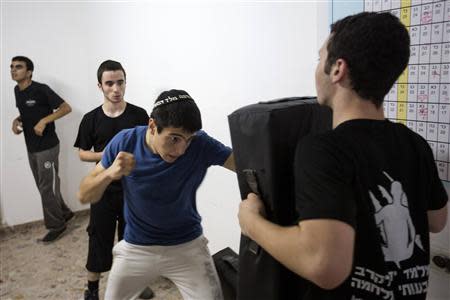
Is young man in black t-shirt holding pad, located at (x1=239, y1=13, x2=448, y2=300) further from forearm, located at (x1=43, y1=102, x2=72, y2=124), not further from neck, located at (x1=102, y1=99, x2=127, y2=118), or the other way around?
forearm, located at (x1=43, y1=102, x2=72, y2=124)

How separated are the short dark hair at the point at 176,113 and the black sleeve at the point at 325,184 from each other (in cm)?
68

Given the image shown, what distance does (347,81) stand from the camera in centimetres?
79

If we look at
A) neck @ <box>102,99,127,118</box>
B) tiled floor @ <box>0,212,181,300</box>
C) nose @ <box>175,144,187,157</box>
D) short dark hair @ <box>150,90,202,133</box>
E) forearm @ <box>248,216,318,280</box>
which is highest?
short dark hair @ <box>150,90,202,133</box>

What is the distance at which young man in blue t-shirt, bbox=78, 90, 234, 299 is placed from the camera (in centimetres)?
154

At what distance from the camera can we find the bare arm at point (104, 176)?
4.45 ft

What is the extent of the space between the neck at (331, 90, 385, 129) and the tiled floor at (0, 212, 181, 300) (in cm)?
201

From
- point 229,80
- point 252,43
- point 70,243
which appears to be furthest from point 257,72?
point 70,243

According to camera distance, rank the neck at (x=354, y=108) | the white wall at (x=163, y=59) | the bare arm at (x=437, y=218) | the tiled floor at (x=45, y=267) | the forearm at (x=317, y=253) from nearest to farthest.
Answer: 1. the forearm at (x=317, y=253)
2. the neck at (x=354, y=108)
3. the bare arm at (x=437, y=218)
4. the white wall at (x=163, y=59)
5. the tiled floor at (x=45, y=267)

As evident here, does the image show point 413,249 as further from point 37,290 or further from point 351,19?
point 37,290

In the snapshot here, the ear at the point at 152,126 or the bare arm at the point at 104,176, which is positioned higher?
the ear at the point at 152,126

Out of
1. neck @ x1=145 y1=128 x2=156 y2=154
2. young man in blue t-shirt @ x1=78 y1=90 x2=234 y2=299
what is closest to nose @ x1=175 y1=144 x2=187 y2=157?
young man in blue t-shirt @ x1=78 y1=90 x2=234 y2=299

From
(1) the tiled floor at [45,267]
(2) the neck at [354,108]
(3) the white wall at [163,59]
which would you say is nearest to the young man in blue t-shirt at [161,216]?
(3) the white wall at [163,59]

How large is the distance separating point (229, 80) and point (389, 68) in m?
1.33

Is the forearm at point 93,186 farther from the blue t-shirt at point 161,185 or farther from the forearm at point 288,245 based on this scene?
the forearm at point 288,245
